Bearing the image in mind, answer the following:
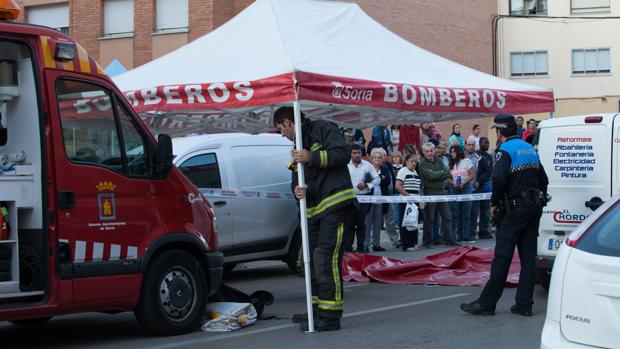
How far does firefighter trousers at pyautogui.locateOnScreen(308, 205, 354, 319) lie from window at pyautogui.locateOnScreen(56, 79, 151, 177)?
1.67 metres

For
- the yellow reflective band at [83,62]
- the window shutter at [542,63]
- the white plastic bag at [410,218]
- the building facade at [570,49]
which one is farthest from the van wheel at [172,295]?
the window shutter at [542,63]

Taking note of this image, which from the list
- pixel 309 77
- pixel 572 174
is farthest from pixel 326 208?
pixel 572 174

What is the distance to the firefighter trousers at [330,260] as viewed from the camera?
868cm

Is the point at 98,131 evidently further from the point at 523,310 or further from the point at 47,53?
the point at 523,310

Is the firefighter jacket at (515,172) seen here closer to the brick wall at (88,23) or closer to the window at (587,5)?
the brick wall at (88,23)

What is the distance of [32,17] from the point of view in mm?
27984

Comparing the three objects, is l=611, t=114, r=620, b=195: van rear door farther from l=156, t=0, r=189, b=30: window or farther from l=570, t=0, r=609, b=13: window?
l=570, t=0, r=609, b=13: window

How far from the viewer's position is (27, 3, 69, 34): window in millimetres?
27641

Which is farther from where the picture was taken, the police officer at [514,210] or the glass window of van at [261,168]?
the glass window of van at [261,168]

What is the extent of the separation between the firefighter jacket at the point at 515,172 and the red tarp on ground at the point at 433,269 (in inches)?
104

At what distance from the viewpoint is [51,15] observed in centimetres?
2778

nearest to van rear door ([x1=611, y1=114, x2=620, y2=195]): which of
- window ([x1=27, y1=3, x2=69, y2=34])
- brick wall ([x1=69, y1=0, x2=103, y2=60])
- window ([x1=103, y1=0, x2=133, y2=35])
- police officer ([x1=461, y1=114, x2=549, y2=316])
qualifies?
police officer ([x1=461, y1=114, x2=549, y2=316])

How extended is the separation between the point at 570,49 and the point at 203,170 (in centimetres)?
3098

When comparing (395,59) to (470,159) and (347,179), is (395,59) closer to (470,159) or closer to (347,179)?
(347,179)
